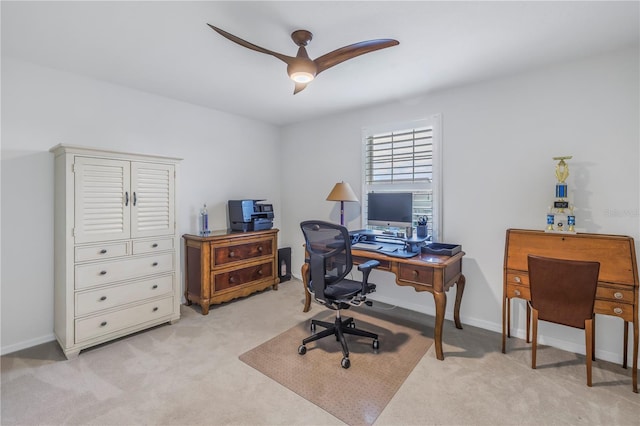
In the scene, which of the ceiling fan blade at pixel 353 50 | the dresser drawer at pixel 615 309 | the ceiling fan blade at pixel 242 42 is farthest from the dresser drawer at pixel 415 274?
the ceiling fan blade at pixel 242 42

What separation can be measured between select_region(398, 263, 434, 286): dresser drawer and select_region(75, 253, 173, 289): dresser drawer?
2.29 metres

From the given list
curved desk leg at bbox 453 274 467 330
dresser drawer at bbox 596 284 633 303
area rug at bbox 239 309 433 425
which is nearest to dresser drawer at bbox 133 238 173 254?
area rug at bbox 239 309 433 425

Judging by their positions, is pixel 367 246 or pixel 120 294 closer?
pixel 120 294

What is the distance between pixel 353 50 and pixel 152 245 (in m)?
2.50

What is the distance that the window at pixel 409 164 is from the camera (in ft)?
10.4

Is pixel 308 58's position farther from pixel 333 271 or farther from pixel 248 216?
pixel 248 216

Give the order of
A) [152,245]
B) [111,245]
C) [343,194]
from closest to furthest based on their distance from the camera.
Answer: [111,245] < [152,245] < [343,194]

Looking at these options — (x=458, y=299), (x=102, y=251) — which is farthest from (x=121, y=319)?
(x=458, y=299)

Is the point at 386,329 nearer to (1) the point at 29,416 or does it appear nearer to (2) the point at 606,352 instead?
(2) the point at 606,352

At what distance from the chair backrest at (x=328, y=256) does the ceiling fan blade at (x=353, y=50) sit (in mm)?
1170

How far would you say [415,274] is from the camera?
2.47 meters

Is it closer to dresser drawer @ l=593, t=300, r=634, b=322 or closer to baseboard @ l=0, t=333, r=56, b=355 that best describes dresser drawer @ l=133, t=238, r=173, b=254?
baseboard @ l=0, t=333, r=56, b=355

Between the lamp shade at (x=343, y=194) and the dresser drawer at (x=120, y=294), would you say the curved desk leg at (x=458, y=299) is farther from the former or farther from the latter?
the dresser drawer at (x=120, y=294)

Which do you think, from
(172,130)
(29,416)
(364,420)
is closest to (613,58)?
(364,420)
